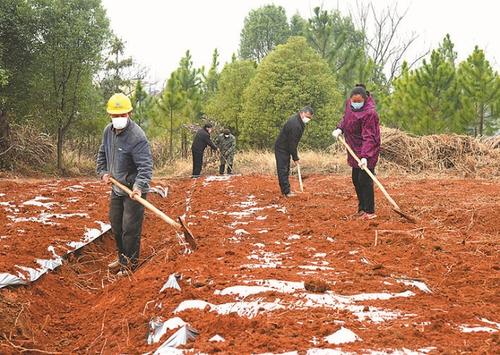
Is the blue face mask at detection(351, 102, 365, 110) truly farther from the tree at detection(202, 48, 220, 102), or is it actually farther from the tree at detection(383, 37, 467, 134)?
the tree at detection(202, 48, 220, 102)

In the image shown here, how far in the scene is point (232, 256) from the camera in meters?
4.67

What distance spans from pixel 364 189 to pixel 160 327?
412cm

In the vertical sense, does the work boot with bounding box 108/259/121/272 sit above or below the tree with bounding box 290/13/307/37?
below

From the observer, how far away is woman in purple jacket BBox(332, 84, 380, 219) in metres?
6.62

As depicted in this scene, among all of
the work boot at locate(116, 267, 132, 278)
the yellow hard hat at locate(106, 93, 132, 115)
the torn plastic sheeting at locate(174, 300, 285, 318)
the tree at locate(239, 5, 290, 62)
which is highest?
the tree at locate(239, 5, 290, 62)

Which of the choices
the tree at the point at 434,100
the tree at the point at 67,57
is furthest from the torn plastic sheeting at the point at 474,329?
the tree at the point at 434,100

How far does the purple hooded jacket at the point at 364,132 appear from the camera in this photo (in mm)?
6613

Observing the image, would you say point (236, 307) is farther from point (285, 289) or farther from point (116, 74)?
point (116, 74)

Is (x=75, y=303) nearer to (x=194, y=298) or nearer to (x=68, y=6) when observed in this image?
(x=194, y=298)

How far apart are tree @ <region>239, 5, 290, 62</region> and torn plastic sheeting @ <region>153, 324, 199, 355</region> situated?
3615cm

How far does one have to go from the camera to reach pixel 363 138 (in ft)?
21.9

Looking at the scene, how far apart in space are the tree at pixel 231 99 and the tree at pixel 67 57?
6.58m

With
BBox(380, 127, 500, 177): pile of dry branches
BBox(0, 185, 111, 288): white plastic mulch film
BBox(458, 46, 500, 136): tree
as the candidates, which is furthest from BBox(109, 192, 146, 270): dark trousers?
BBox(458, 46, 500, 136): tree

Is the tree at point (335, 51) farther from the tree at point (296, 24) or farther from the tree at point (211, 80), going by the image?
the tree at point (296, 24)
